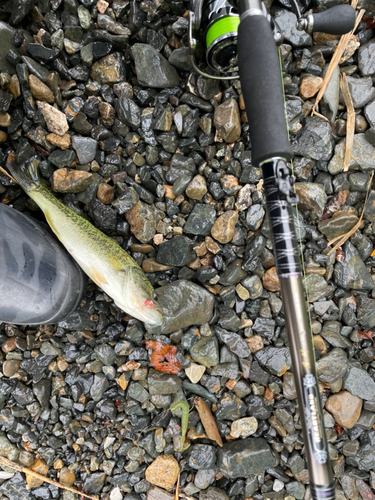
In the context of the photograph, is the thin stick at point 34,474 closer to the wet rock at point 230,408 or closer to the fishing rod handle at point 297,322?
the wet rock at point 230,408

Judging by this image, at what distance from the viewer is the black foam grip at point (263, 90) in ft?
5.04

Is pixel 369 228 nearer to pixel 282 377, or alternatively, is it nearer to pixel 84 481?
pixel 282 377

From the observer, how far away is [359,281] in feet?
8.21

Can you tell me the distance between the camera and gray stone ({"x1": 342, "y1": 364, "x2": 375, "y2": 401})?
2.50 m

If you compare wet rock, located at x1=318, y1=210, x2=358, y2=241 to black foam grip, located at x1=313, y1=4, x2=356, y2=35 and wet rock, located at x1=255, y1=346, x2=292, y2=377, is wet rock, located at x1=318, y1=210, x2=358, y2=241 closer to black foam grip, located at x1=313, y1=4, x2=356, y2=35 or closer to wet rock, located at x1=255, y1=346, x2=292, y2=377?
wet rock, located at x1=255, y1=346, x2=292, y2=377

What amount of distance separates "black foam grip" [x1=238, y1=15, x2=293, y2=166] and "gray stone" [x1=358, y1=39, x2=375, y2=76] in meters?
1.26

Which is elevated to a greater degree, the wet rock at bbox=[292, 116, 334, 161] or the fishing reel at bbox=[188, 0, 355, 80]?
the fishing reel at bbox=[188, 0, 355, 80]

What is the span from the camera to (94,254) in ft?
7.77

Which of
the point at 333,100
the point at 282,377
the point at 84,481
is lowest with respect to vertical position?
the point at 84,481

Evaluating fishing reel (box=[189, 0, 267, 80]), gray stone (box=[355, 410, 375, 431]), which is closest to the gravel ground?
gray stone (box=[355, 410, 375, 431])

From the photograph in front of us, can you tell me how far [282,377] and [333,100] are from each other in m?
2.10

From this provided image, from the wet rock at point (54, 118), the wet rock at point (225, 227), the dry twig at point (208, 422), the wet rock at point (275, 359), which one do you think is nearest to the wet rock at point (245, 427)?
the dry twig at point (208, 422)

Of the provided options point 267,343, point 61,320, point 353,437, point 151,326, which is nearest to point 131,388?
point 151,326

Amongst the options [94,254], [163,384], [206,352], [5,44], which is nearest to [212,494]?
[163,384]
